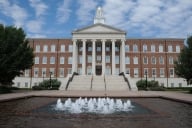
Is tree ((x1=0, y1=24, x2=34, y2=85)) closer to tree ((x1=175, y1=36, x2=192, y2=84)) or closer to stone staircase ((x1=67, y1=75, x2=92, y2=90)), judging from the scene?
stone staircase ((x1=67, y1=75, x2=92, y2=90))

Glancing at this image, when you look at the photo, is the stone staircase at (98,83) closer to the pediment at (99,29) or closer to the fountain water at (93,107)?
the pediment at (99,29)

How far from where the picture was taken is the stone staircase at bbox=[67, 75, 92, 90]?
45.1m

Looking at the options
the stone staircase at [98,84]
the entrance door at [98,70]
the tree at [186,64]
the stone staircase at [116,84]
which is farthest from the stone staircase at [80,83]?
the tree at [186,64]

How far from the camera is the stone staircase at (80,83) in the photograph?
148ft

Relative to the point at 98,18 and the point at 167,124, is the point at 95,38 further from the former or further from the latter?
the point at 167,124

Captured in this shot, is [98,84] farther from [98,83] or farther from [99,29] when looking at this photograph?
[99,29]

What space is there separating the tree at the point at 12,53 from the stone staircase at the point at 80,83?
10.5m

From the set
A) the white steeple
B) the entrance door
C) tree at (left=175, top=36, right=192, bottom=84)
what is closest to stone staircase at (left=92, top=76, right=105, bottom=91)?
tree at (left=175, top=36, right=192, bottom=84)

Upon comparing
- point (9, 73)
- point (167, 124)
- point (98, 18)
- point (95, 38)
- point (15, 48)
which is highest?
point (98, 18)

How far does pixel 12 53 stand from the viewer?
34.7 meters

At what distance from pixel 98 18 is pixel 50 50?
57.8 ft

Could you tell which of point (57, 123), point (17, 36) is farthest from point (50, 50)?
point (57, 123)

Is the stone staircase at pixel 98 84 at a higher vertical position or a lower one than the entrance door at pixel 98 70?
lower

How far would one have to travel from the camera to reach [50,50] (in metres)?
68.9
